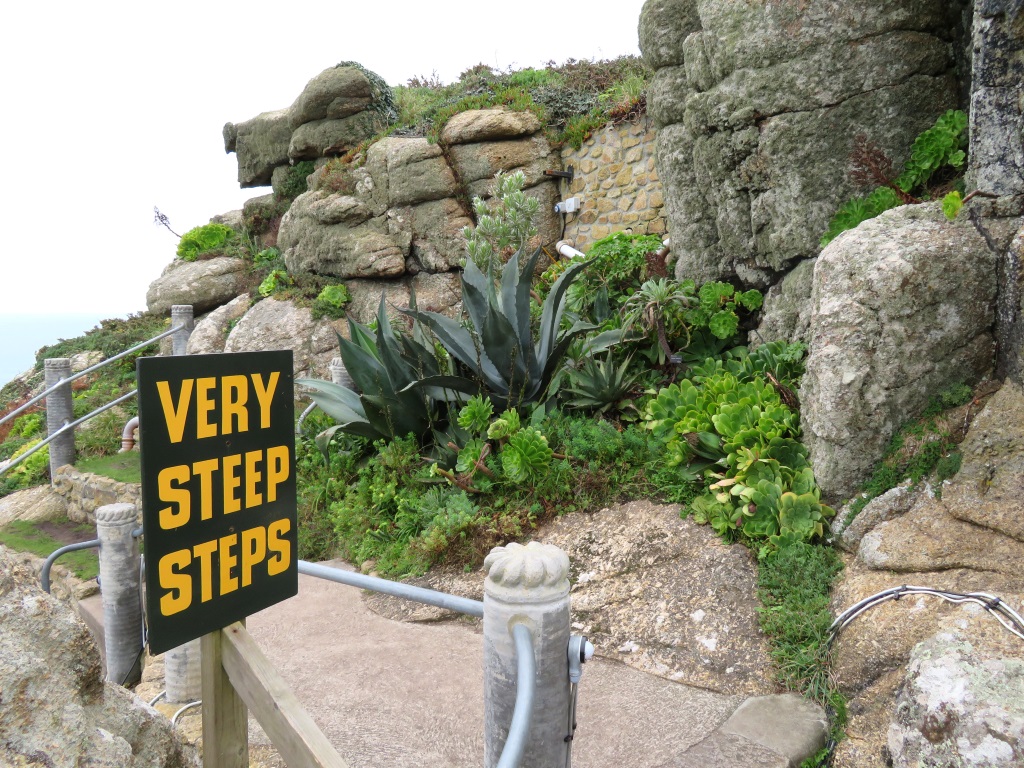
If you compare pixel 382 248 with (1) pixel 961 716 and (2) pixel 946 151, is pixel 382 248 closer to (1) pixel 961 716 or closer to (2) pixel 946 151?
(2) pixel 946 151

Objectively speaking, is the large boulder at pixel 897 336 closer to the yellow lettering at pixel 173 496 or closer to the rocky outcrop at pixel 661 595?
the rocky outcrop at pixel 661 595

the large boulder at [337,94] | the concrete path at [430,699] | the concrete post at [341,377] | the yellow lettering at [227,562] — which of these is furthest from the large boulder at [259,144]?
the yellow lettering at [227,562]

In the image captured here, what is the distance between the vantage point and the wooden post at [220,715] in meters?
1.88

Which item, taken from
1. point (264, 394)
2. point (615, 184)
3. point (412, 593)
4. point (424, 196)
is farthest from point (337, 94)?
point (412, 593)

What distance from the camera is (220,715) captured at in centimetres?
194

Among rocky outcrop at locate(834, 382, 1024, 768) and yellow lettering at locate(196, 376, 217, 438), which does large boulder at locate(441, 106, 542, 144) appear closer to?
rocky outcrop at locate(834, 382, 1024, 768)

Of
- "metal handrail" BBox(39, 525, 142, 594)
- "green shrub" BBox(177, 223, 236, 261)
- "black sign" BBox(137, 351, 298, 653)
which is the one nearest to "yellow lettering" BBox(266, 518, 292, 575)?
"black sign" BBox(137, 351, 298, 653)

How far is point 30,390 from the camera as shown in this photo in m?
13.0

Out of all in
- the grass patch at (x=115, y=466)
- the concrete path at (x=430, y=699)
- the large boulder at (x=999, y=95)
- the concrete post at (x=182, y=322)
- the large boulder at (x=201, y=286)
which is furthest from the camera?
the large boulder at (x=201, y=286)

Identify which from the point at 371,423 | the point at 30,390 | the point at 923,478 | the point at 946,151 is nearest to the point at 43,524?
the point at 371,423

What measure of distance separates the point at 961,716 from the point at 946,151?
11.5 feet

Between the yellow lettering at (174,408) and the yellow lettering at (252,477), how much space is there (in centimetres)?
21

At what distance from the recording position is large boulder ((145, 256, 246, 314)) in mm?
12398

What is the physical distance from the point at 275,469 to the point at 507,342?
333 centimetres
